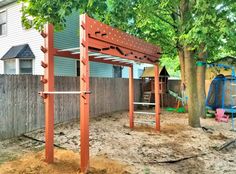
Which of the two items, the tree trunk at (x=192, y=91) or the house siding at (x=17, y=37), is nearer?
the tree trunk at (x=192, y=91)

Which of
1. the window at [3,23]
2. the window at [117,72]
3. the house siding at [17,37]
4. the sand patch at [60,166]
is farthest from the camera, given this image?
the window at [117,72]

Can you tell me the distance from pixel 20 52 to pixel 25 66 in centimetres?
71

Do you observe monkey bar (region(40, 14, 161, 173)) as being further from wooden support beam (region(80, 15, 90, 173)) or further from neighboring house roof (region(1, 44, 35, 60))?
neighboring house roof (region(1, 44, 35, 60))

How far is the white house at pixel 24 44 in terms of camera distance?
38.1 ft

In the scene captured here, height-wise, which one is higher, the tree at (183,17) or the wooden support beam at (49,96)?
the tree at (183,17)

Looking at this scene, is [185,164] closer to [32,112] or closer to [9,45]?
[32,112]

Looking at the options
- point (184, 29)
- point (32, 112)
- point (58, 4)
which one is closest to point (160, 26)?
point (184, 29)

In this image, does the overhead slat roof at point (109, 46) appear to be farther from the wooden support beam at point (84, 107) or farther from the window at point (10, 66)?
the window at point (10, 66)

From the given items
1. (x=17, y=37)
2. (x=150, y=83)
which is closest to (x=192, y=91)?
(x=150, y=83)

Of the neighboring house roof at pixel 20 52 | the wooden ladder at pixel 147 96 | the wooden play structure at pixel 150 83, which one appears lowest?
the wooden ladder at pixel 147 96

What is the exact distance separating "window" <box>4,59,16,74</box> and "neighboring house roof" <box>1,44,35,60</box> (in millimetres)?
310

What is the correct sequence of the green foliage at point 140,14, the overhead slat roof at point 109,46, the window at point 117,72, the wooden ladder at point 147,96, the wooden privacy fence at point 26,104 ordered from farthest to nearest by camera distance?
the window at point 117,72, the wooden ladder at point 147,96, the wooden privacy fence at point 26,104, the green foliage at point 140,14, the overhead slat roof at point 109,46

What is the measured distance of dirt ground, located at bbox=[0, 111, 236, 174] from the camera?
4.45m

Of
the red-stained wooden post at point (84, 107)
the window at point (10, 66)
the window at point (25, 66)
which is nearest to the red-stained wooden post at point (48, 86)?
the red-stained wooden post at point (84, 107)
